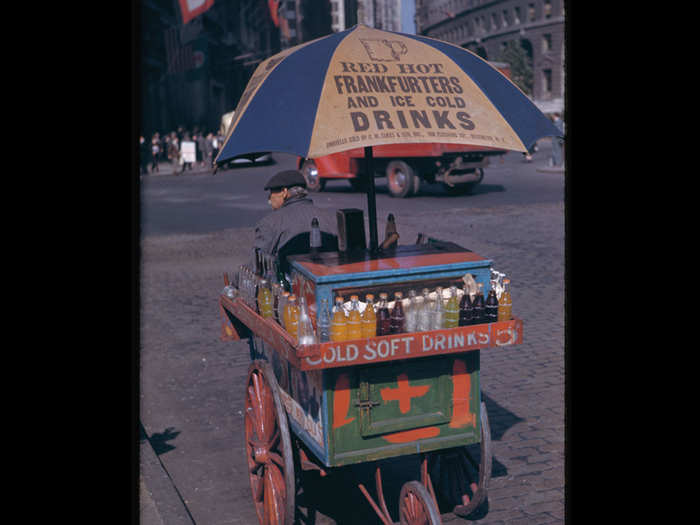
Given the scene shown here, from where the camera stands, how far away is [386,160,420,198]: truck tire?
19969mm

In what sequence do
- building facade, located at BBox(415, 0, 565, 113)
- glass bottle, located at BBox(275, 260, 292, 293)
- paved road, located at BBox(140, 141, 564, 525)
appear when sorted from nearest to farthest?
glass bottle, located at BBox(275, 260, 292, 293) < paved road, located at BBox(140, 141, 564, 525) < building facade, located at BBox(415, 0, 565, 113)

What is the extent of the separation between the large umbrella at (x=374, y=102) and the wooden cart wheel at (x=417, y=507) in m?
1.68

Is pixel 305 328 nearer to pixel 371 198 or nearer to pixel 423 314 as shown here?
pixel 423 314

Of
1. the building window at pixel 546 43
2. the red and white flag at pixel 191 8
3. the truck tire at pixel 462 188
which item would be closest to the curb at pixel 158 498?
the truck tire at pixel 462 188

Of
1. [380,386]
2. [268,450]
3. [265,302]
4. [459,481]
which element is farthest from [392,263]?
[459,481]

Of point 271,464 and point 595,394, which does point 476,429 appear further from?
point 595,394

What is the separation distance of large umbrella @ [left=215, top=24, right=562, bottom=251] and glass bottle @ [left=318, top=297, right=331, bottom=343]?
0.78 m

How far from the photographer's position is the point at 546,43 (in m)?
82.2

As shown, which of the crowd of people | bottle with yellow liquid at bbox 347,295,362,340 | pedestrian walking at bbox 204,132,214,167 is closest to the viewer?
bottle with yellow liquid at bbox 347,295,362,340

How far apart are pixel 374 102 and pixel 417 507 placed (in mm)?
1983

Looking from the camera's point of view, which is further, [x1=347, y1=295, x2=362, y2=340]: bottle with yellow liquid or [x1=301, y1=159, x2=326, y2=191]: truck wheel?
[x1=301, y1=159, x2=326, y2=191]: truck wheel

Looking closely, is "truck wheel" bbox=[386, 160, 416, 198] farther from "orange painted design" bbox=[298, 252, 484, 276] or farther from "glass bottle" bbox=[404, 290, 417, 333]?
"glass bottle" bbox=[404, 290, 417, 333]

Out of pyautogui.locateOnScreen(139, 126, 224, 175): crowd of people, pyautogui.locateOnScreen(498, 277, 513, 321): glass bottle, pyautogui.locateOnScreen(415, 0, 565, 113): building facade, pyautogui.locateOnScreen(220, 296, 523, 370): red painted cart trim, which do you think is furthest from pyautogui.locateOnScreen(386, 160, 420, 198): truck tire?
pyautogui.locateOnScreen(415, 0, 565, 113): building facade

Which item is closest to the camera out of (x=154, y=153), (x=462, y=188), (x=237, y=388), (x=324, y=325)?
(x=324, y=325)
